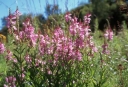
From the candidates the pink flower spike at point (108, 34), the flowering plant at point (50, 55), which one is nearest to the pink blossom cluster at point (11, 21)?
the flowering plant at point (50, 55)

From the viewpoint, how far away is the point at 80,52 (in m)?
4.14

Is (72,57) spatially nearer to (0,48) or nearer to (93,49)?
(93,49)

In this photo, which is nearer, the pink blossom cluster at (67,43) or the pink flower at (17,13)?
the pink blossom cluster at (67,43)

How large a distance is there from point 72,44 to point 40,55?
454mm

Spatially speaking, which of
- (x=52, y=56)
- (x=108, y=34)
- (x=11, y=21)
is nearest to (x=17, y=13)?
Result: (x=11, y=21)

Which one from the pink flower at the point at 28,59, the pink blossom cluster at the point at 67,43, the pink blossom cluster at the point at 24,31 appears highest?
the pink blossom cluster at the point at 24,31

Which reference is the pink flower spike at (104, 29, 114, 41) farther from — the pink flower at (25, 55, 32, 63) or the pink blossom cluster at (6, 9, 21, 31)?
the pink blossom cluster at (6, 9, 21, 31)

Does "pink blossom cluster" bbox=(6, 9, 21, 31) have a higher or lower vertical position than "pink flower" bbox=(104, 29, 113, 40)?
higher

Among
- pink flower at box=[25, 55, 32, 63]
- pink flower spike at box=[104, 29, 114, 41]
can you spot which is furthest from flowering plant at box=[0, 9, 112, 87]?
pink flower spike at box=[104, 29, 114, 41]

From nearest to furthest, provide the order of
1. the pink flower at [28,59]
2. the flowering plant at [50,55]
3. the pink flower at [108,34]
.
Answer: the flowering plant at [50,55], the pink flower at [28,59], the pink flower at [108,34]

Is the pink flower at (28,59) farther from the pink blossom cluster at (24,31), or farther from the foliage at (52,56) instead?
the pink blossom cluster at (24,31)

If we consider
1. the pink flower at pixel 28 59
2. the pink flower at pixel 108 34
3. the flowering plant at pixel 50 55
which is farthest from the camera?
the pink flower at pixel 108 34

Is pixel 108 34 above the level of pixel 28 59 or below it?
above

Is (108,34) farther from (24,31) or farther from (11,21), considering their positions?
(11,21)
